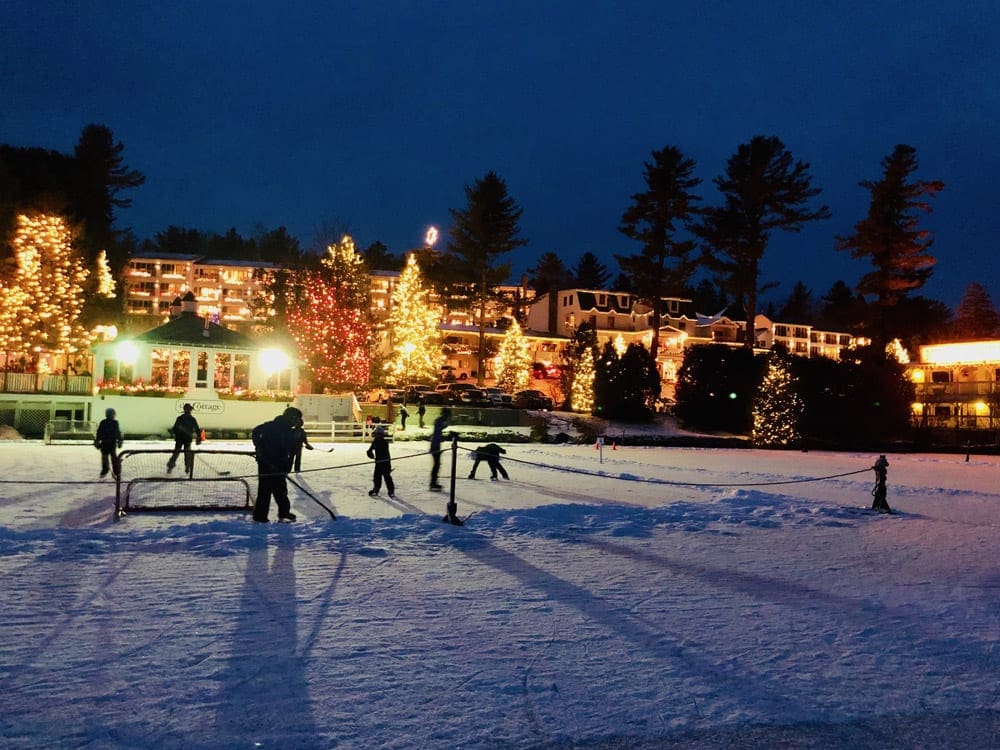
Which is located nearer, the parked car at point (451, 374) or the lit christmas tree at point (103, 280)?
the lit christmas tree at point (103, 280)

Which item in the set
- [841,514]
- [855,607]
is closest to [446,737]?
[855,607]

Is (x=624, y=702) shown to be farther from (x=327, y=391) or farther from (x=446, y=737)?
(x=327, y=391)

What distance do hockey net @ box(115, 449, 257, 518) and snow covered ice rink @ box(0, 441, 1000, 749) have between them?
0.57m

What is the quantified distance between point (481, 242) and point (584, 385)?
2068 centimetres

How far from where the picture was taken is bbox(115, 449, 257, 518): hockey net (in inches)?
440

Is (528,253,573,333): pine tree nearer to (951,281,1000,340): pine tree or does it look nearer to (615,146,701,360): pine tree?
(615,146,701,360): pine tree

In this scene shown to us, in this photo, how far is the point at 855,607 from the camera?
7.13m

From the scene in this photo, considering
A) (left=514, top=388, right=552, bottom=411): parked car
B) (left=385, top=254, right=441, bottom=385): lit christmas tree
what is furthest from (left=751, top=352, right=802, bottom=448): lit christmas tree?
(left=385, top=254, right=441, bottom=385): lit christmas tree

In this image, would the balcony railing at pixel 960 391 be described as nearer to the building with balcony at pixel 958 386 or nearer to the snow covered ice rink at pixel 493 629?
the building with balcony at pixel 958 386

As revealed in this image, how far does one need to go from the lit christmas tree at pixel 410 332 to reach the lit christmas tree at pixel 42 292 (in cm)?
1962

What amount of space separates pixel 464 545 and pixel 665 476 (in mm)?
11746

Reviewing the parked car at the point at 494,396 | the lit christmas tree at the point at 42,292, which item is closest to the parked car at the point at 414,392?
the parked car at the point at 494,396

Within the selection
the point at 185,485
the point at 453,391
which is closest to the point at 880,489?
the point at 185,485

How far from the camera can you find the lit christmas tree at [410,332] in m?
51.8
